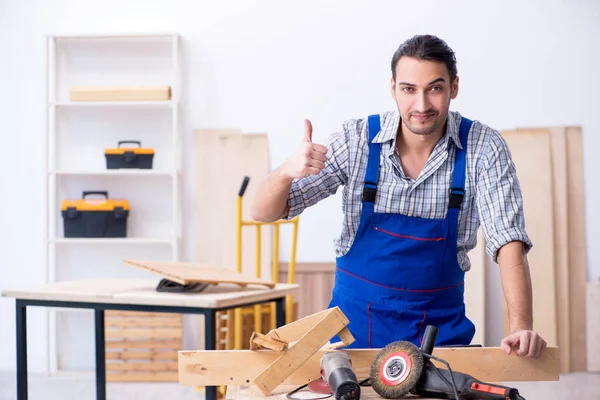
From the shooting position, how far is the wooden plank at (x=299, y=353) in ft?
4.99

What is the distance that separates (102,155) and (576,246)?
3.24m

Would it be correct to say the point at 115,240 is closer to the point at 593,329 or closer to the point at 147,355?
the point at 147,355

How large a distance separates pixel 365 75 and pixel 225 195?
124cm

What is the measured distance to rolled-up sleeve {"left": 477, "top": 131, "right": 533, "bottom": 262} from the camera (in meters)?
2.02

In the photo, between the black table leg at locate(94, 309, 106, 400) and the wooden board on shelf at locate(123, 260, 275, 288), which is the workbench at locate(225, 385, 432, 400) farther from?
the black table leg at locate(94, 309, 106, 400)

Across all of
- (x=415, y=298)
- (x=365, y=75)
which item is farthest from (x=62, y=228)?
(x=415, y=298)

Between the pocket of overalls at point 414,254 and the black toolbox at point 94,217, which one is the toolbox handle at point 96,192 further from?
the pocket of overalls at point 414,254

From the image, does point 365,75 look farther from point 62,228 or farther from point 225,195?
point 62,228

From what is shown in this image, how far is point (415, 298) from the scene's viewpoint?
2121 millimetres

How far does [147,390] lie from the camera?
15.6 feet

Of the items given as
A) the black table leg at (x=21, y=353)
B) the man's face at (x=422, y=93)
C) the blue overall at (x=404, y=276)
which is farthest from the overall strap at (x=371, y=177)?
the black table leg at (x=21, y=353)

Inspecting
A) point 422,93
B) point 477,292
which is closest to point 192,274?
point 422,93

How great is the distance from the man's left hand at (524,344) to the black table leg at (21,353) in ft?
7.11

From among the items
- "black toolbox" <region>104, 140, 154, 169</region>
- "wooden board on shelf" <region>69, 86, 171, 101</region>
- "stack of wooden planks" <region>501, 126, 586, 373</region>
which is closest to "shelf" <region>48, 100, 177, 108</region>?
"wooden board on shelf" <region>69, 86, 171, 101</region>
